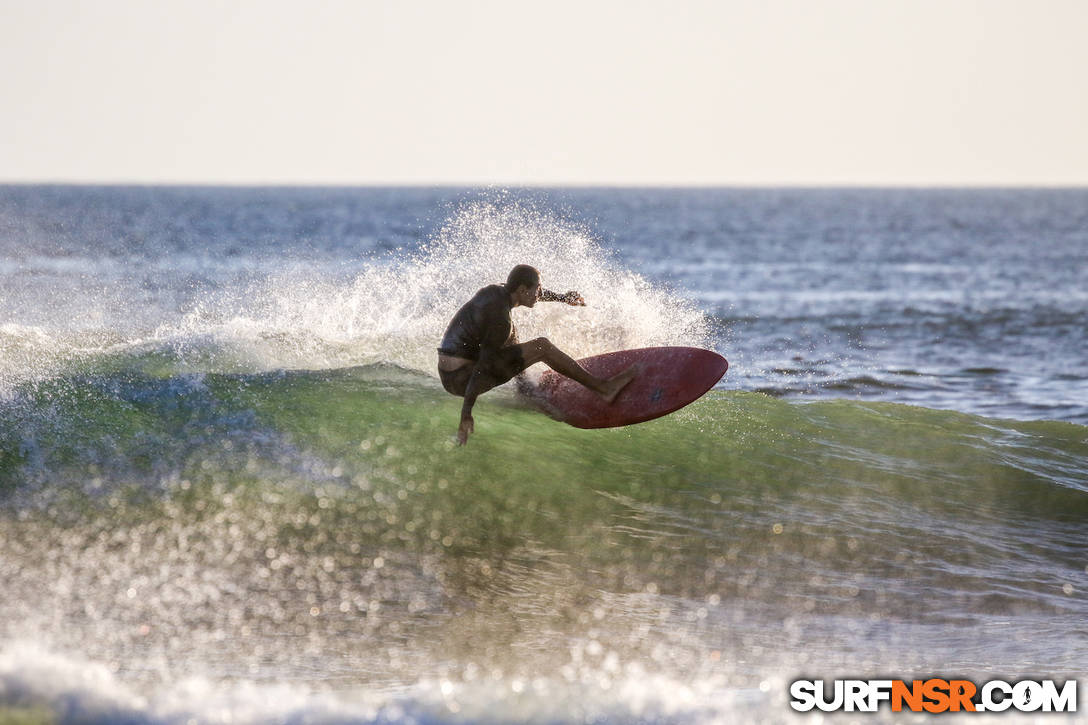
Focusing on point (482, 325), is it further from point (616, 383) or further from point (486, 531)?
point (486, 531)

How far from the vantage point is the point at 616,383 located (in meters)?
9.55

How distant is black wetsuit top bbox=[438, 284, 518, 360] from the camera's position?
28.1 feet

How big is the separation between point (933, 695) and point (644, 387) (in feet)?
14.5

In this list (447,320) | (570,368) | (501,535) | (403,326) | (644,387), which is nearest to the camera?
(501,535)

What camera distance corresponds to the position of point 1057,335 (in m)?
22.0

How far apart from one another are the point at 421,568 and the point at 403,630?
3.17 feet

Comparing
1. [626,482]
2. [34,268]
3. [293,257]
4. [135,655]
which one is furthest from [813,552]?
[293,257]

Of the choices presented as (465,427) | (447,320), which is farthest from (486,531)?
(447,320)

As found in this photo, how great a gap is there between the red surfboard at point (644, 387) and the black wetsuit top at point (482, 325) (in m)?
1.19

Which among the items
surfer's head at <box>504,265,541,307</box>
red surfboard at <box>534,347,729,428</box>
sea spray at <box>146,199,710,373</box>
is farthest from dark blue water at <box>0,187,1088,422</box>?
surfer's head at <box>504,265,541,307</box>

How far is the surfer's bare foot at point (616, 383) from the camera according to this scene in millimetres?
9523

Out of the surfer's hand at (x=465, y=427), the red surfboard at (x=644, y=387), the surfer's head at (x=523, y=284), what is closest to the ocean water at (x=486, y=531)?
the red surfboard at (x=644, y=387)

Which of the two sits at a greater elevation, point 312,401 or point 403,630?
point 312,401

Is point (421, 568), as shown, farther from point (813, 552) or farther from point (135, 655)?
point (813, 552)
